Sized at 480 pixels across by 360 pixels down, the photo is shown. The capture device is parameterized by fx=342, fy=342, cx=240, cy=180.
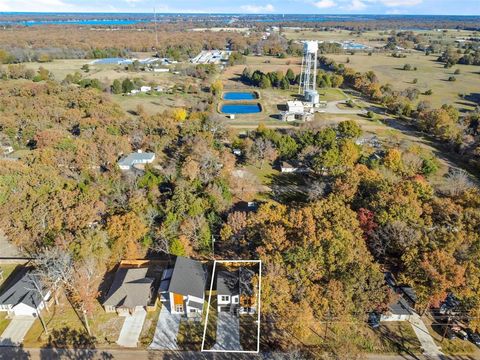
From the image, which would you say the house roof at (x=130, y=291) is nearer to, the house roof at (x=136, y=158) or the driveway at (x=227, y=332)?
the driveway at (x=227, y=332)

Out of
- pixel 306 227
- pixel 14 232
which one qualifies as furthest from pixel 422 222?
pixel 14 232

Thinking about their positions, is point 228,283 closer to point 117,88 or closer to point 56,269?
point 56,269

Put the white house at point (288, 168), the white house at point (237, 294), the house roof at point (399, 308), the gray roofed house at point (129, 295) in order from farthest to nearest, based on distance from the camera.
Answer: the white house at point (288, 168) < the gray roofed house at point (129, 295) < the white house at point (237, 294) < the house roof at point (399, 308)

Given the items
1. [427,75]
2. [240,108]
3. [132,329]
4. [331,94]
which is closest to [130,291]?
[132,329]

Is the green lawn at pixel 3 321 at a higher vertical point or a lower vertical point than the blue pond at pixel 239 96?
lower

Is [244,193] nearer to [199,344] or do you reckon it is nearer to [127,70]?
[199,344]

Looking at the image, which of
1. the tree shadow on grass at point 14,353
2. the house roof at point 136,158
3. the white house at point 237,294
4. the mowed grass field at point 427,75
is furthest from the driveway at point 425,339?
the mowed grass field at point 427,75

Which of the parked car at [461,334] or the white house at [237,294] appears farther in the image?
the white house at [237,294]

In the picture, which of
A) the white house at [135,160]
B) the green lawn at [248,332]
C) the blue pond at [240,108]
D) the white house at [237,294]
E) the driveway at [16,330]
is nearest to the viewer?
the green lawn at [248,332]

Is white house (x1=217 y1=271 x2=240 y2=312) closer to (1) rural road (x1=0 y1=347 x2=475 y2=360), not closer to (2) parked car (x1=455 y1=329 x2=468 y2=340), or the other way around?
(1) rural road (x1=0 y1=347 x2=475 y2=360)
